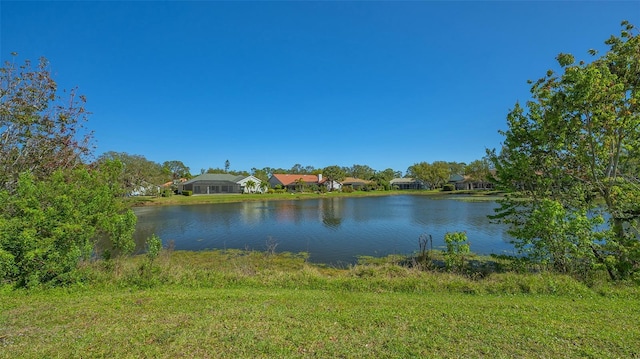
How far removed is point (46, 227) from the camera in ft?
23.7

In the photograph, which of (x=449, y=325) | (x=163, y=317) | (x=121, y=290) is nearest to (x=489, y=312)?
(x=449, y=325)

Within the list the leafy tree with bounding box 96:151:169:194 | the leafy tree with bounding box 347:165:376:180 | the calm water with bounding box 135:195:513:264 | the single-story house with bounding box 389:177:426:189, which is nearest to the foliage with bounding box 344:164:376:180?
the leafy tree with bounding box 347:165:376:180

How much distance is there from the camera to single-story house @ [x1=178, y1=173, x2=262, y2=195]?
2367 inches

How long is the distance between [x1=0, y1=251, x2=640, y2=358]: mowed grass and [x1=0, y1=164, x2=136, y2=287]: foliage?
56 centimetres

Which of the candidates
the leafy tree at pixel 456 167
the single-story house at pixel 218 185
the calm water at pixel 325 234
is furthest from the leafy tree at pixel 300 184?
the leafy tree at pixel 456 167

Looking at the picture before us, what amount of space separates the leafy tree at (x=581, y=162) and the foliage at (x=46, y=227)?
42.4 feet

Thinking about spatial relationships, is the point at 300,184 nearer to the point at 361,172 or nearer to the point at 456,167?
the point at 361,172

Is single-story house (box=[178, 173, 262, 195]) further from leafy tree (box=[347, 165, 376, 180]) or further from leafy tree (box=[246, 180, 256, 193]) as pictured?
leafy tree (box=[347, 165, 376, 180])

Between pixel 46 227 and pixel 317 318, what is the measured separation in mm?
7328

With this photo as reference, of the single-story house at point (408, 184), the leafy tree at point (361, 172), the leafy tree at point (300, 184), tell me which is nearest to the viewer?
the leafy tree at point (300, 184)

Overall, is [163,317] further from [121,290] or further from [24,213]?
[24,213]

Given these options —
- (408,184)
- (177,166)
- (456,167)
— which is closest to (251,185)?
(177,166)

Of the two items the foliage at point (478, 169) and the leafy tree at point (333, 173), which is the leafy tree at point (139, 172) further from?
the foliage at point (478, 169)

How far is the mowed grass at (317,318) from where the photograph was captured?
4.28 m
